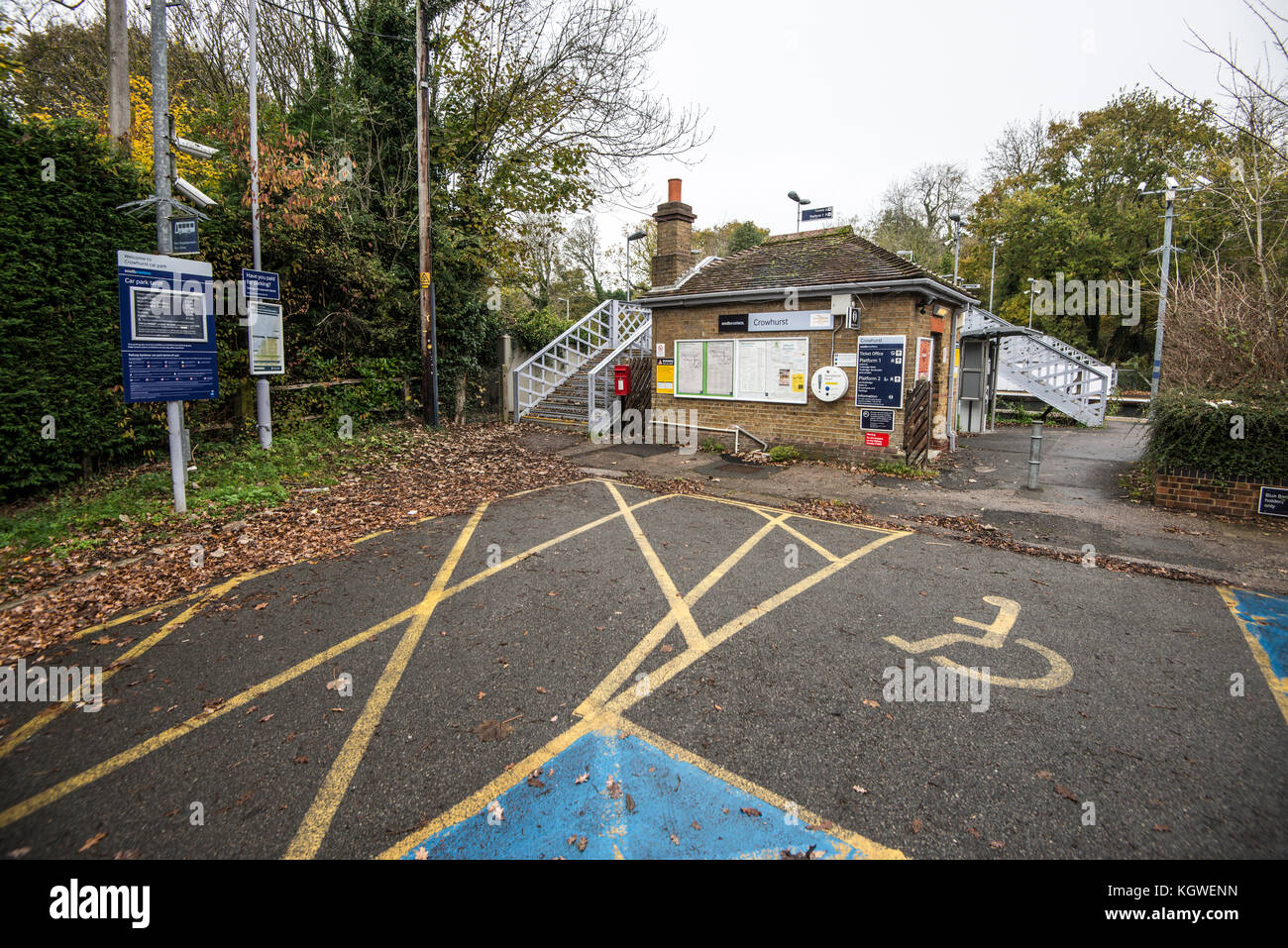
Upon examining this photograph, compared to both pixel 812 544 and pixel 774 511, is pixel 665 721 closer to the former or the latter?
pixel 812 544

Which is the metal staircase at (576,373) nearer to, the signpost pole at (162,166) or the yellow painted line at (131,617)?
the signpost pole at (162,166)

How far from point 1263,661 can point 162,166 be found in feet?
40.1

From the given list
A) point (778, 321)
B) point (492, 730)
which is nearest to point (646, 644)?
point (492, 730)

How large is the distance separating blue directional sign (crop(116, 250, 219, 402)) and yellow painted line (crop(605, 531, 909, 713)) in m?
6.94

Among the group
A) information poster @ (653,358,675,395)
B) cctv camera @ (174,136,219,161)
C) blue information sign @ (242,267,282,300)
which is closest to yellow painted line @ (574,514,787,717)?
information poster @ (653,358,675,395)

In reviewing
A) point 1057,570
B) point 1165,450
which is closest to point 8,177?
point 1057,570

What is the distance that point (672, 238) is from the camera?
1605 centimetres

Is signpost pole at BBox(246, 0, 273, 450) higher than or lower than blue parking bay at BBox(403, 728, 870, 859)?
higher

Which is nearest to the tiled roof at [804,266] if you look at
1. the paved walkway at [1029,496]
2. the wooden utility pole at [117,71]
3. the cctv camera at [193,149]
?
the paved walkway at [1029,496]

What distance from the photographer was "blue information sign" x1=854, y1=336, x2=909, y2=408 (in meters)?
11.4

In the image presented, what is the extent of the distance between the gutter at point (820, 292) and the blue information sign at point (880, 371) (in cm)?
92

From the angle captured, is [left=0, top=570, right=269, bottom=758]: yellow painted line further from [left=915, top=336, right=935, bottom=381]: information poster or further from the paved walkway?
[left=915, top=336, right=935, bottom=381]: information poster
